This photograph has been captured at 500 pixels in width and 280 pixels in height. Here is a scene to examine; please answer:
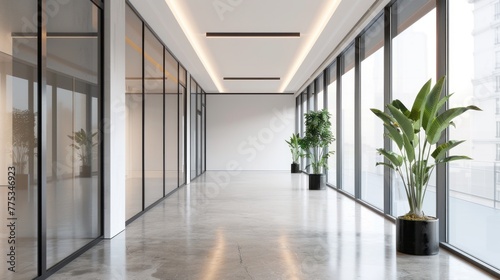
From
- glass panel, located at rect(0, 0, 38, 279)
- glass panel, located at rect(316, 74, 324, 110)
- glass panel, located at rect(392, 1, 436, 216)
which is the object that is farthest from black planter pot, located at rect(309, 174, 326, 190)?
glass panel, located at rect(0, 0, 38, 279)

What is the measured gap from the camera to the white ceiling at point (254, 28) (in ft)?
20.9

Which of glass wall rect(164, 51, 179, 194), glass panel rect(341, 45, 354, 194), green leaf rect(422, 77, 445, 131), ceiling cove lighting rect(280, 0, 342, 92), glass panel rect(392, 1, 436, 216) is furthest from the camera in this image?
glass panel rect(341, 45, 354, 194)

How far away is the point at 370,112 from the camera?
7.38m

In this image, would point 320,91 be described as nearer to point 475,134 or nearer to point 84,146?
point 475,134

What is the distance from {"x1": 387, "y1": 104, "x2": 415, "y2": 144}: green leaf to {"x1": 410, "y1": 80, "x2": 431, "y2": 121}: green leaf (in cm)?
9

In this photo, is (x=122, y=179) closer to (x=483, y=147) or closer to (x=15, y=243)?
(x=15, y=243)

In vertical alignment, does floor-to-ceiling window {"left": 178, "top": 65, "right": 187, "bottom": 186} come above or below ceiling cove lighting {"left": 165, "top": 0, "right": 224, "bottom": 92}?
below

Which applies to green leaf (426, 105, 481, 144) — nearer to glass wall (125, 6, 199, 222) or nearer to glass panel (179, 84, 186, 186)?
glass wall (125, 6, 199, 222)

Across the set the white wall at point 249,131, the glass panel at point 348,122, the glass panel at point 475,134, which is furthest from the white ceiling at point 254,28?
the white wall at point 249,131

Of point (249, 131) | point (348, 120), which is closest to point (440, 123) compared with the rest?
point (348, 120)

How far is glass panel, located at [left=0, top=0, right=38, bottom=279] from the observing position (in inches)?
111

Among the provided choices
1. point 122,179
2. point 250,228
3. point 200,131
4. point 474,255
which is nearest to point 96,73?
point 122,179

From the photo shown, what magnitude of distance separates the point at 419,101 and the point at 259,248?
2295 mm

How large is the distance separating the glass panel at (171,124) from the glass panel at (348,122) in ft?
12.6
